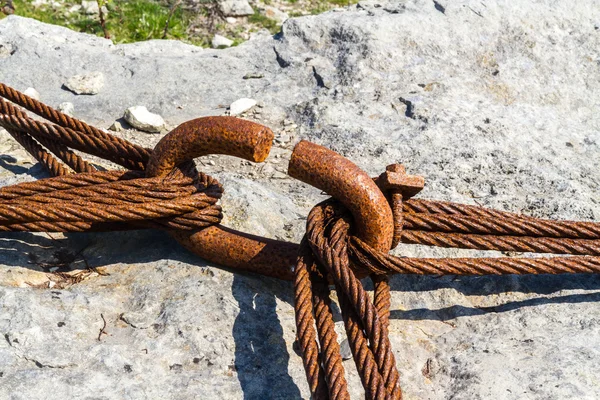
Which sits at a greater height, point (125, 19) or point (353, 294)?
point (353, 294)

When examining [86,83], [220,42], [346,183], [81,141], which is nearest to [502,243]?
[346,183]

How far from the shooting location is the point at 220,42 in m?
6.35

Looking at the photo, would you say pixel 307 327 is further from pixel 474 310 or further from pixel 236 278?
pixel 474 310

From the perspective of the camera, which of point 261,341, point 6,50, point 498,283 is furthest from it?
point 6,50

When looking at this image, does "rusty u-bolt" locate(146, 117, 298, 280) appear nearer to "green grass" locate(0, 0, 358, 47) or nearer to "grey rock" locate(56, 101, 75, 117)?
"grey rock" locate(56, 101, 75, 117)

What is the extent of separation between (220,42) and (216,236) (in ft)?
14.2

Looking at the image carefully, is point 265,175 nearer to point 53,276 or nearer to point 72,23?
point 53,276

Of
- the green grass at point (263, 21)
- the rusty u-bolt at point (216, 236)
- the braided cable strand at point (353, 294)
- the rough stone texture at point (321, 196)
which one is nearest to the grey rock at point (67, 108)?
the rough stone texture at point (321, 196)

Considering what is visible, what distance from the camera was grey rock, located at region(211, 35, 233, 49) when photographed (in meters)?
6.32

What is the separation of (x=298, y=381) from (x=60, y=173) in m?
1.32

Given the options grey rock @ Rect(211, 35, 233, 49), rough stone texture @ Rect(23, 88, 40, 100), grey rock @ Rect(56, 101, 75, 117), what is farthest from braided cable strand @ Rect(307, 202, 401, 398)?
grey rock @ Rect(211, 35, 233, 49)

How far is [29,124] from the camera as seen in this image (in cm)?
275

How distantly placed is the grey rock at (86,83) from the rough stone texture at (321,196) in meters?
0.06

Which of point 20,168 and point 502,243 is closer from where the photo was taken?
point 502,243
